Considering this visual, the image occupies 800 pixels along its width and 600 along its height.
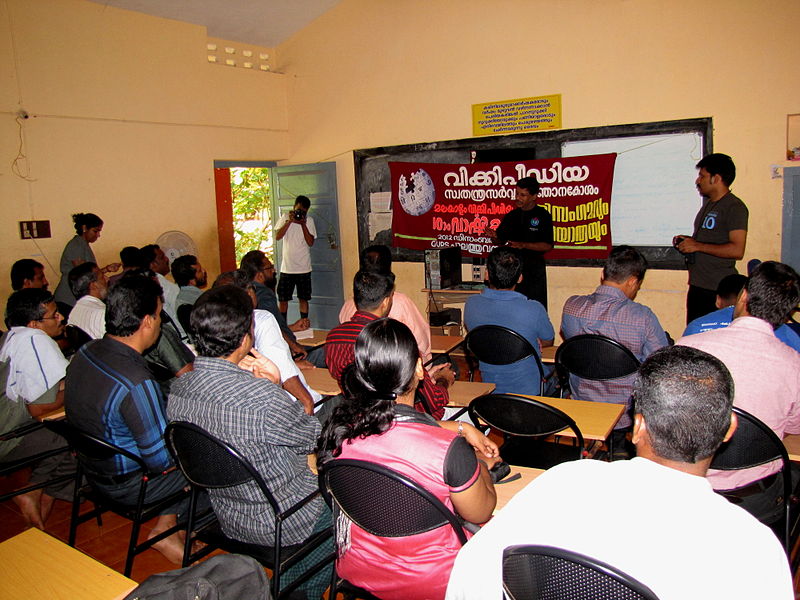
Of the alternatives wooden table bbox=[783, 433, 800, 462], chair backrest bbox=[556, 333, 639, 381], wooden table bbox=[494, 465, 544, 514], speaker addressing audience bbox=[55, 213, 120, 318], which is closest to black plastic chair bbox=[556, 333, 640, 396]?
chair backrest bbox=[556, 333, 639, 381]

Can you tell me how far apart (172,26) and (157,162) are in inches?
58.2

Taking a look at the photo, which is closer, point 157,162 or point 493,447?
point 493,447

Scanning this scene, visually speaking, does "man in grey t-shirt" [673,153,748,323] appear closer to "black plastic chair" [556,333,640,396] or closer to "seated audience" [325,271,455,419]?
"black plastic chair" [556,333,640,396]

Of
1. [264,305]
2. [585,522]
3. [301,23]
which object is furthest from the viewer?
[301,23]

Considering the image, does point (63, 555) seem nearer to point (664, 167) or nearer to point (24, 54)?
point (664, 167)

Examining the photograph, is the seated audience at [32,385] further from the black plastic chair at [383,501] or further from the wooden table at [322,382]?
the black plastic chair at [383,501]

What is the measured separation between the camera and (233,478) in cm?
184

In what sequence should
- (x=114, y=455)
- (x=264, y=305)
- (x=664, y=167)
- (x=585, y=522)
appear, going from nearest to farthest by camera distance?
(x=585, y=522), (x=114, y=455), (x=264, y=305), (x=664, y=167)

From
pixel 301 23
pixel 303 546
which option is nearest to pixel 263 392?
pixel 303 546

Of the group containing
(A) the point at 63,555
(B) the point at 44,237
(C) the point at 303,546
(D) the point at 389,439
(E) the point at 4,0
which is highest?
(E) the point at 4,0

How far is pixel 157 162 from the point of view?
656 centimetres

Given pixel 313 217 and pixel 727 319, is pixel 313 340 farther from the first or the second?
pixel 313 217

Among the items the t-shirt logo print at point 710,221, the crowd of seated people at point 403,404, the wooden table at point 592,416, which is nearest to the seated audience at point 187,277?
the crowd of seated people at point 403,404

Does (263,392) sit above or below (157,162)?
below
